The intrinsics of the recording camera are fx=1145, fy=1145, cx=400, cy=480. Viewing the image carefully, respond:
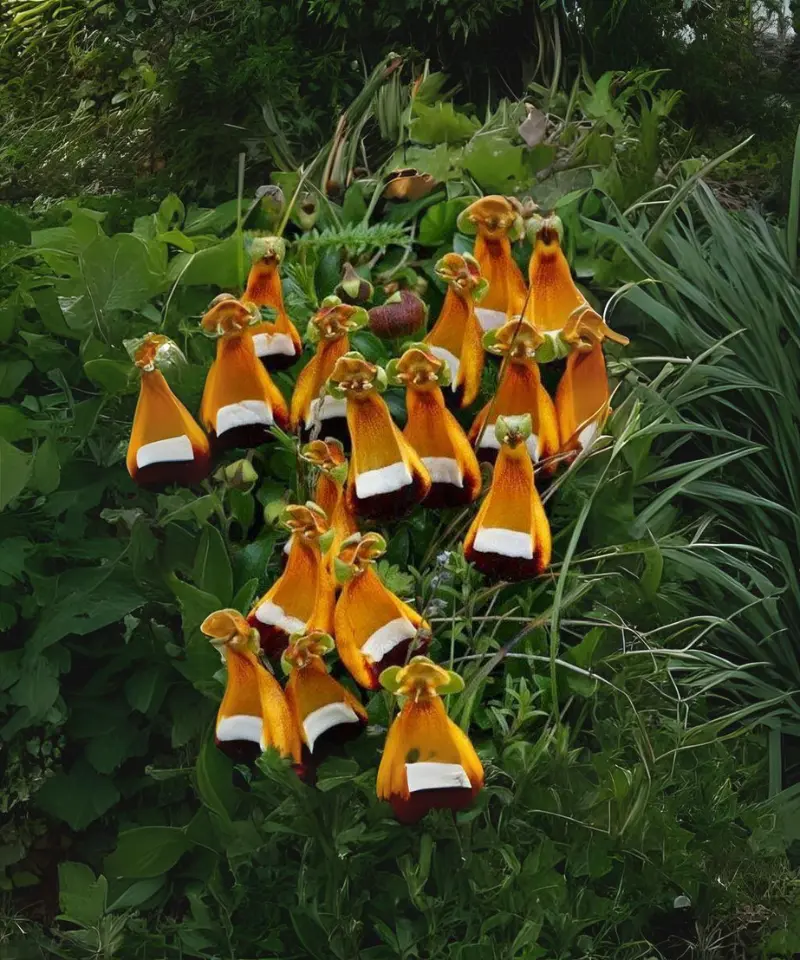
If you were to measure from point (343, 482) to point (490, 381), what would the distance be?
8.1 inches

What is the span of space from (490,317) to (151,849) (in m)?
0.52

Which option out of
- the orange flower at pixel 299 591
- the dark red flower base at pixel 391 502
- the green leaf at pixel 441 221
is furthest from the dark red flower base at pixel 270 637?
the green leaf at pixel 441 221

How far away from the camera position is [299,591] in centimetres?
84

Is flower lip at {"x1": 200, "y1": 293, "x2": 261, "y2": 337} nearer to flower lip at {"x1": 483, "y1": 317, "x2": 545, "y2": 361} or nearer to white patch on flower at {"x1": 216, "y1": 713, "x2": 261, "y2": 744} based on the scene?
flower lip at {"x1": 483, "y1": 317, "x2": 545, "y2": 361}

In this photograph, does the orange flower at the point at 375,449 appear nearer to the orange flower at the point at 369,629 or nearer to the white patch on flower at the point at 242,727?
the orange flower at the point at 369,629

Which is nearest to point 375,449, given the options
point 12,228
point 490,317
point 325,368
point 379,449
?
point 379,449

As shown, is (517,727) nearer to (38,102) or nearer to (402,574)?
(402,574)

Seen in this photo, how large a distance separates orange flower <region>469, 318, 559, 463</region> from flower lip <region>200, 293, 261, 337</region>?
0.19 metres

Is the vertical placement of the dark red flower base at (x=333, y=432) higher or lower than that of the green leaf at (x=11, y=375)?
lower

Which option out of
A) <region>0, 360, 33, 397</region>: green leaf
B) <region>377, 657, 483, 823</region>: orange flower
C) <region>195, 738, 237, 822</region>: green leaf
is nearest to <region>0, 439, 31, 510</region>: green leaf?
<region>0, 360, 33, 397</region>: green leaf

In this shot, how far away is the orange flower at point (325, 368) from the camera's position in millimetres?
919

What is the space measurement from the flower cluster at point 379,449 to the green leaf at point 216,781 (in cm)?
4

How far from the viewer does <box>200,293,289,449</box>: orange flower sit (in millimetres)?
907

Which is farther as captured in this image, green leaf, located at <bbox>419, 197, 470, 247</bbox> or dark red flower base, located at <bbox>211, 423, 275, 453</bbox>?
green leaf, located at <bbox>419, 197, 470, 247</bbox>
